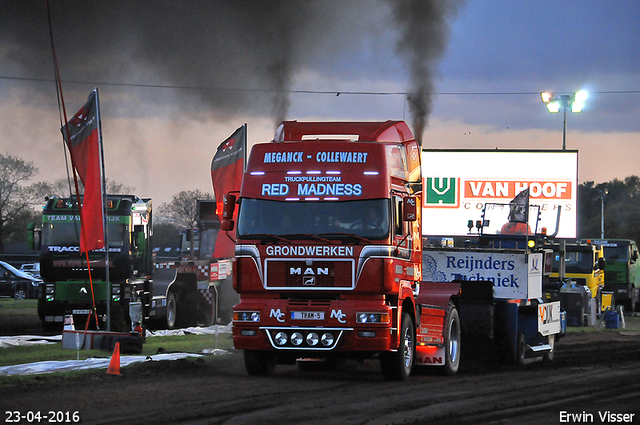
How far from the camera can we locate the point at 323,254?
40.8 ft

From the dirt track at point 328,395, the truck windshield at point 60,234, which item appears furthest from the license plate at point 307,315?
the truck windshield at point 60,234

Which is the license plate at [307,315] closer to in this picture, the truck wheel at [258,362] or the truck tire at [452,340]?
the truck wheel at [258,362]

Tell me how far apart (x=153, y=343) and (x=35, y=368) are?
16.4ft

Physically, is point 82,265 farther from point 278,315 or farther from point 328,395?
point 328,395

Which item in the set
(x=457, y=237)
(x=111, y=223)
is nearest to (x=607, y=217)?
(x=457, y=237)

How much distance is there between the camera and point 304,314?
1255 cm

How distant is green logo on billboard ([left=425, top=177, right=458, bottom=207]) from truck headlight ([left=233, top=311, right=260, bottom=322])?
2488 cm

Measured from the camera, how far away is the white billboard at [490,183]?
35.8m

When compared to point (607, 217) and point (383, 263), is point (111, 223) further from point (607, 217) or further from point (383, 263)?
point (607, 217)

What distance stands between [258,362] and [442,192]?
24498mm

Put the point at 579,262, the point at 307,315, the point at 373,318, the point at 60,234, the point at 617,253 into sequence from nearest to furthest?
1. the point at 373,318
2. the point at 307,315
3. the point at 60,234
4. the point at 579,262
5. the point at 617,253

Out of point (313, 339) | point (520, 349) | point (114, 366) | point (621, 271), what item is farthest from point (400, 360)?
point (621, 271)

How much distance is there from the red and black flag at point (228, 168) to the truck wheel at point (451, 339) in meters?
10.1

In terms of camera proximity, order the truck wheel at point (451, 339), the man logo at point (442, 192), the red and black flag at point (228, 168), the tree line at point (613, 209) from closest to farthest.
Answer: the truck wheel at point (451, 339), the red and black flag at point (228, 168), the man logo at point (442, 192), the tree line at point (613, 209)
